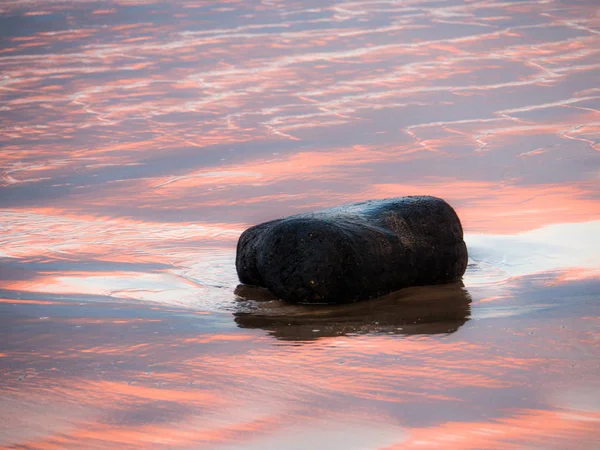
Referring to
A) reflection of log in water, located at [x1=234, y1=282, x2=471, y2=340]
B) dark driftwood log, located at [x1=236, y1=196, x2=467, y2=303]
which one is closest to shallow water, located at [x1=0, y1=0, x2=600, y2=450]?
reflection of log in water, located at [x1=234, y1=282, x2=471, y2=340]

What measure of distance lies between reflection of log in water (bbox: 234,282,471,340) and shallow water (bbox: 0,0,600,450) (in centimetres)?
2

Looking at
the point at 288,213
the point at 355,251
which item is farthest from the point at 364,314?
the point at 288,213

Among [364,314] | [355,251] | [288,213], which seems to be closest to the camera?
[364,314]

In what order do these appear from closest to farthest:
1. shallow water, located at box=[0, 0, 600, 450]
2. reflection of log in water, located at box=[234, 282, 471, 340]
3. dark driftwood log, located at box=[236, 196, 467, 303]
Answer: shallow water, located at box=[0, 0, 600, 450] < reflection of log in water, located at box=[234, 282, 471, 340] < dark driftwood log, located at box=[236, 196, 467, 303]

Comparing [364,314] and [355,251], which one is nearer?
[364,314]

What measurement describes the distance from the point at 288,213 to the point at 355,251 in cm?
257

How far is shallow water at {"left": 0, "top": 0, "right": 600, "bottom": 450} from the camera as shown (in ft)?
14.9

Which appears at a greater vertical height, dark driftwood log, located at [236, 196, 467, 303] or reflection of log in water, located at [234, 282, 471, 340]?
dark driftwood log, located at [236, 196, 467, 303]

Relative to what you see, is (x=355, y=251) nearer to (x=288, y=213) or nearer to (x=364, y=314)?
(x=364, y=314)

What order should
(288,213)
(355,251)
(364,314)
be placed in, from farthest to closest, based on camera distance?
1. (288,213)
2. (355,251)
3. (364,314)

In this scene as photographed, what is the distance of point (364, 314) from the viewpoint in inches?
233

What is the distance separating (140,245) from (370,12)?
12417 mm

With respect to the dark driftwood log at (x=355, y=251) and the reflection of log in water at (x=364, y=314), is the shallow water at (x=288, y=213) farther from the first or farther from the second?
the dark driftwood log at (x=355, y=251)

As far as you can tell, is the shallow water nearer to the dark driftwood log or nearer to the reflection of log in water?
the reflection of log in water
